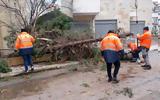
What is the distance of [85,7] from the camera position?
2788 cm

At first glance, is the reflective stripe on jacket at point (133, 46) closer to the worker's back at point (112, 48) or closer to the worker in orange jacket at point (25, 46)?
the worker in orange jacket at point (25, 46)

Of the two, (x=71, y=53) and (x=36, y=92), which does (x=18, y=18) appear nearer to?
(x=71, y=53)

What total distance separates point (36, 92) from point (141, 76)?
4170 mm

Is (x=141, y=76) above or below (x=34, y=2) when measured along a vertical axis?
below

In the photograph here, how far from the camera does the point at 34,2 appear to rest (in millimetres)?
19062

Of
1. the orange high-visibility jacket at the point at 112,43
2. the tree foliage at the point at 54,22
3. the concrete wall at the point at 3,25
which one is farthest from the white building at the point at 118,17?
the orange high-visibility jacket at the point at 112,43

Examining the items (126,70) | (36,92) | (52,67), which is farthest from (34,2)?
(36,92)

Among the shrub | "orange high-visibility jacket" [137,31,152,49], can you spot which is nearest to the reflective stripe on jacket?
"orange high-visibility jacket" [137,31,152,49]

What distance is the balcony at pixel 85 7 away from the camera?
27797 millimetres

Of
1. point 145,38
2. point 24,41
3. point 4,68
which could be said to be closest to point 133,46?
Result: point 145,38

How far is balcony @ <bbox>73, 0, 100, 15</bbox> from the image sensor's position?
27.8 metres

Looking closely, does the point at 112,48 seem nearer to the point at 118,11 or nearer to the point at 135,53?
the point at 135,53

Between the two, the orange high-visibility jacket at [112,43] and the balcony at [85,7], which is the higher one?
the balcony at [85,7]

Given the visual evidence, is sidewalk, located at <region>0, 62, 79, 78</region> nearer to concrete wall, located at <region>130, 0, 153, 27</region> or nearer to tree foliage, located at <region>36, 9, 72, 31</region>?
tree foliage, located at <region>36, 9, 72, 31</region>
